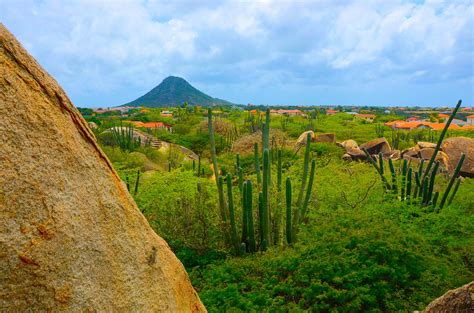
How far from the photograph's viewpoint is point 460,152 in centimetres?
2052

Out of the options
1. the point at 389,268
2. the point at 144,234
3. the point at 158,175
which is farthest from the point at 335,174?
the point at 144,234

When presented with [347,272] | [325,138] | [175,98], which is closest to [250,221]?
[347,272]

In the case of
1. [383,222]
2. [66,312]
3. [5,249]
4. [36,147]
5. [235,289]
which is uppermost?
[36,147]

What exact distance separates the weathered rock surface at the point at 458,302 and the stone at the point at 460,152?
1699 cm

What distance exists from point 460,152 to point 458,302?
18539 millimetres

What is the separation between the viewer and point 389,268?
21.3ft

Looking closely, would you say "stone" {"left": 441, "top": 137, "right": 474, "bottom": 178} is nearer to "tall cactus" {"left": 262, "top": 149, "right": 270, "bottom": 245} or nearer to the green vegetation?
the green vegetation

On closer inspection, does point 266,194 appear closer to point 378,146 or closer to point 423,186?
point 423,186

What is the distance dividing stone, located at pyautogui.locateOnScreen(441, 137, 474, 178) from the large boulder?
18907 mm

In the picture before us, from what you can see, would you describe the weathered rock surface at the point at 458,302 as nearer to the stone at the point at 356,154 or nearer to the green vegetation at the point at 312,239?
the green vegetation at the point at 312,239

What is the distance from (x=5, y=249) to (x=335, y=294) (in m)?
4.74

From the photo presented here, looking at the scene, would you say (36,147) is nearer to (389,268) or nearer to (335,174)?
(389,268)

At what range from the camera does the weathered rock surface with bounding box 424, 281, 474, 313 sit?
3.71 metres

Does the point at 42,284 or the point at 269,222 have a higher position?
the point at 42,284
